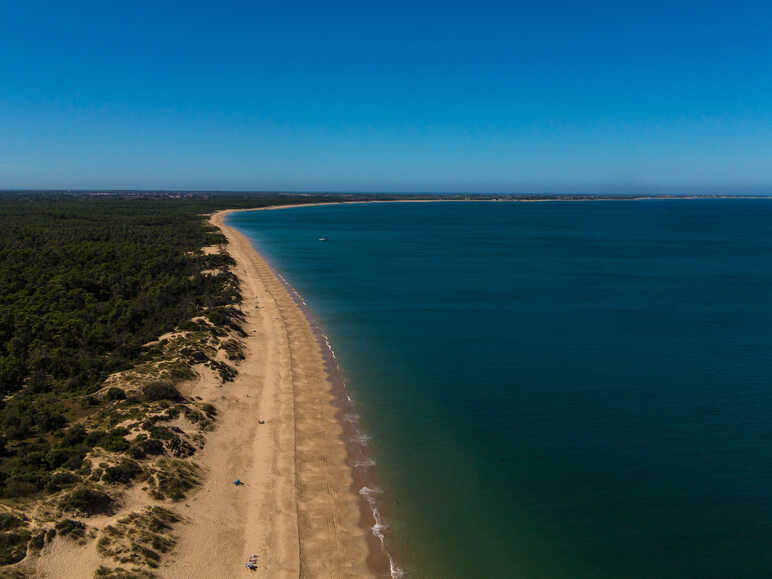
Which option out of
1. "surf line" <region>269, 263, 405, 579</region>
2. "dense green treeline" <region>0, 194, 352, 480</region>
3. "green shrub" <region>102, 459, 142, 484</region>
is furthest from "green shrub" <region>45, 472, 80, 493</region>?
"surf line" <region>269, 263, 405, 579</region>

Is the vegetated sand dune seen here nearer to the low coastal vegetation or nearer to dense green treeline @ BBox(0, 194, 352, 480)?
the low coastal vegetation

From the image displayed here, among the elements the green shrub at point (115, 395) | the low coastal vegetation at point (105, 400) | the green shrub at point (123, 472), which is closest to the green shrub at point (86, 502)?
the low coastal vegetation at point (105, 400)

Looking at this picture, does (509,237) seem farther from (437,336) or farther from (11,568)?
(11,568)

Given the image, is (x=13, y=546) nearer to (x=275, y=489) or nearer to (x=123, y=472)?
(x=123, y=472)

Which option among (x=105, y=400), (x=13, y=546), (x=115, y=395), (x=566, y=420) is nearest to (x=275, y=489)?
(x=13, y=546)

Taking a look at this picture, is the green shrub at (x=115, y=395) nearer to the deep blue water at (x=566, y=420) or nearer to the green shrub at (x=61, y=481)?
the green shrub at (x=61, y=481)

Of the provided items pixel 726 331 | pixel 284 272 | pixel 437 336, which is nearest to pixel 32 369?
pixel 437 336
